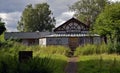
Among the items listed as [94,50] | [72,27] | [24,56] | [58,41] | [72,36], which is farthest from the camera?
[72,27]

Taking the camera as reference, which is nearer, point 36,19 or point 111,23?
point 111,23

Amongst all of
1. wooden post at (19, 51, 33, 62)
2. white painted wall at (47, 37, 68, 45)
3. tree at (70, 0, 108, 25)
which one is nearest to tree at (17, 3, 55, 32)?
tree at (70, 0, 108, 25)

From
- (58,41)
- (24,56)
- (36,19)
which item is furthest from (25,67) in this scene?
(36,19)

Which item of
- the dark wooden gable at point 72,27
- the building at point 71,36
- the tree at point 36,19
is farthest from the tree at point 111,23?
the tree at point 36,19

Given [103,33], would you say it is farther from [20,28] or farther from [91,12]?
[20,28]

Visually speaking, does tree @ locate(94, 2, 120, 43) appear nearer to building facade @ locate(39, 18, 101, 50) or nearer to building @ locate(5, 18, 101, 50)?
building @ locate(5, 18, 101, 50)

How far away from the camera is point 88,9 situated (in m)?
73.6

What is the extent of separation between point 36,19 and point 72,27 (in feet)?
93.3

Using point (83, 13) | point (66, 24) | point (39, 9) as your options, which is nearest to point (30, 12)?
point (39, 9)

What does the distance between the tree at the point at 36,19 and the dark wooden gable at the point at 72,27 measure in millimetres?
26679

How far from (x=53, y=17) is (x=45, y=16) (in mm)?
2974

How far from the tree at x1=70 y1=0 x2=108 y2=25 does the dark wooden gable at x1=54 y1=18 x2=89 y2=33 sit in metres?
12.7

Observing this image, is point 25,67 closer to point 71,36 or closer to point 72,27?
point 71,36

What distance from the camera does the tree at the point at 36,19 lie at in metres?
86.4
